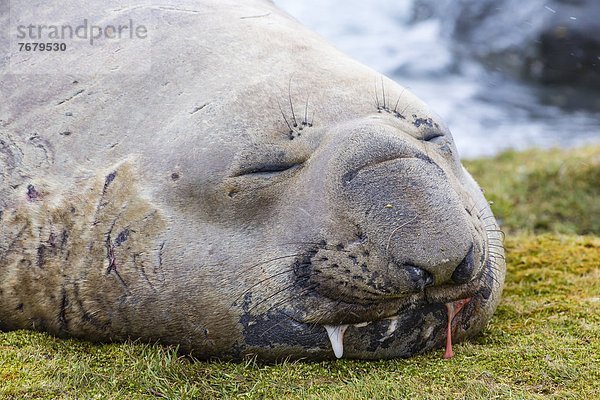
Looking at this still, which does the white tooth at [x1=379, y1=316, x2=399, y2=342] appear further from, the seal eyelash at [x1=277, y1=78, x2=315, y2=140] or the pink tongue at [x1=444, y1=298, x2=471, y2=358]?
the seal eyelash at [x1=277, y1=78, x2=315, y2=140]

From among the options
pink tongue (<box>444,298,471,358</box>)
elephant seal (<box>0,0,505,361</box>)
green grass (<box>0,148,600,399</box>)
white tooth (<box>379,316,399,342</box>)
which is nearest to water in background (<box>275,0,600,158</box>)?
green grass (<box>0,148,600,399</box>)

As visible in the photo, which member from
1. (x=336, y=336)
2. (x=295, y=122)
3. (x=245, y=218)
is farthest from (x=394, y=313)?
(x=295, y=122)

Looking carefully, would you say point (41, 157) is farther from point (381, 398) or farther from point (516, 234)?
point (516, 234)

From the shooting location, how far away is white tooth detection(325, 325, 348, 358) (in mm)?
3877

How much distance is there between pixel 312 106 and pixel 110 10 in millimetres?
1448

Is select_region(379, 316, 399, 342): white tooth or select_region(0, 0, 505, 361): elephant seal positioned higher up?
select_region(0, 0, 505, 361): elephant seal

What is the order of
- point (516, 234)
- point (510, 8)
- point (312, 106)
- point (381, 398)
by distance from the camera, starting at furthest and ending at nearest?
point (510, 8)
point (516, 234)
point (312, 106)
point (381, 398)

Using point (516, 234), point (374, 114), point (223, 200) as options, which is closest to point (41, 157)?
point (223, 200)

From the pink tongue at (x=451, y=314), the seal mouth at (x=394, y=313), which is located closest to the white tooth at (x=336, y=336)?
the seal mouth at (x=394, y=313)

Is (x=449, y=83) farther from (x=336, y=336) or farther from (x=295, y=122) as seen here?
(x=336, y=336)

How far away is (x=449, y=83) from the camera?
15.4 metres

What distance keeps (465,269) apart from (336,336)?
622mm

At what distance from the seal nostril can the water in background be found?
7.32m

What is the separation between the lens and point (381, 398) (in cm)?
360
